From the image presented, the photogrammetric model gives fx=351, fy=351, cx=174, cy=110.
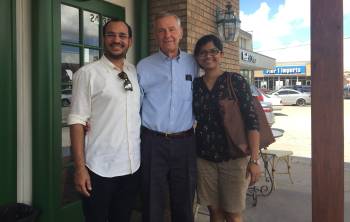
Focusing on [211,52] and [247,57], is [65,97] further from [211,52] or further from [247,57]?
[247,57]

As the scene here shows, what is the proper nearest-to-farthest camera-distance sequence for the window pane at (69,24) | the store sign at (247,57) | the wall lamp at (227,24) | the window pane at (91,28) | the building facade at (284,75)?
the window pane at (69,24) → the window pane at (91,28) → the wall lamp at (227,24) → the store sign at (247,57) → the building facade at (284,75)

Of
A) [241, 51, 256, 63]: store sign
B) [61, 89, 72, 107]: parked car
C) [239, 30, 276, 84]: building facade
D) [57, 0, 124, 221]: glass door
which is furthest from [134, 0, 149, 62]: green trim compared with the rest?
[241, 51, 256, 63]: store sign

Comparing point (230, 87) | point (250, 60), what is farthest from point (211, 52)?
point (250, 60)

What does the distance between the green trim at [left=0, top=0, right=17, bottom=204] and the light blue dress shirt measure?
103 cm

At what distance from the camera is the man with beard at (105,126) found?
2.20m

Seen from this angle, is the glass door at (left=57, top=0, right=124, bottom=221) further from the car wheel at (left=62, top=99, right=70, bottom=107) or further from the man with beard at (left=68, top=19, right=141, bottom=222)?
the man with beard at (left=68, top=19, right=141, bottom=222)

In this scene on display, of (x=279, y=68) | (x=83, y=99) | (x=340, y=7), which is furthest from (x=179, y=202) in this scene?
(x=279, y=68)

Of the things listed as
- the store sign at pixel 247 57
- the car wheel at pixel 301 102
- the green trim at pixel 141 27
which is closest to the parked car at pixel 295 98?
the car wheel at pixel 301 102

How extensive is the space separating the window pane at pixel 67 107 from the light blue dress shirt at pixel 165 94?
3.18 ft

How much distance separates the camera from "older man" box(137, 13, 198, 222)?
2506mm

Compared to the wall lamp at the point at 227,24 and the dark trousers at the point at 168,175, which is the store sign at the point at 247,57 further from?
the dark trousers at the point at 168,175

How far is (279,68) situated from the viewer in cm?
4444

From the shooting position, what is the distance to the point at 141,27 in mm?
4020

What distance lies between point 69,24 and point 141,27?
0.97 m
